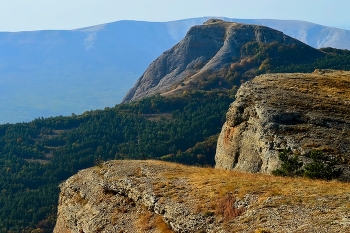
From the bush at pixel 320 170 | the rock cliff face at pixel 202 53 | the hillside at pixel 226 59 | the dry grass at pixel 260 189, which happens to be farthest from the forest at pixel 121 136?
the dry grass at pixel 260 189

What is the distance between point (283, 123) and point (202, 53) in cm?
13957

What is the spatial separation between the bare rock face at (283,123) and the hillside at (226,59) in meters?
89.2

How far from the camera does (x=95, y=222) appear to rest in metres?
24.0

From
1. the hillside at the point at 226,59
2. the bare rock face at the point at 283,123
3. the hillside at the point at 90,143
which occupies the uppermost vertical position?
the hillside at the point at 226,59

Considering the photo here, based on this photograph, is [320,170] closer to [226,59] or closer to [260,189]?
[260,189]

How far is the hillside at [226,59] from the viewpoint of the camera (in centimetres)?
14050

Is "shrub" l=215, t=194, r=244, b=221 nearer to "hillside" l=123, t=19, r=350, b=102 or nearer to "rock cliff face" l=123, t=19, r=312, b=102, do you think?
"hillside" l=123, t=19, r=350, b=102

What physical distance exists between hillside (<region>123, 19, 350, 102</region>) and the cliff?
107137 millimetres

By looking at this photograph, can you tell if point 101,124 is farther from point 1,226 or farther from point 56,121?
point 1,226

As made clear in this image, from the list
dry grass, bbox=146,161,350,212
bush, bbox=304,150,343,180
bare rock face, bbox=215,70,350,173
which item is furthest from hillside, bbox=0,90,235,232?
bush, bbox=304,150,343,180

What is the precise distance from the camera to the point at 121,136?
121125 millimetres

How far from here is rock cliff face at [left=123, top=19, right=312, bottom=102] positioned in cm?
15638

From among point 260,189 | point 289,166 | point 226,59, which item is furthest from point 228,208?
point 226,59

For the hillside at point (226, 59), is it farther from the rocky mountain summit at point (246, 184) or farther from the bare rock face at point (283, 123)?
the rocky mountain summit at point (246, 184)
